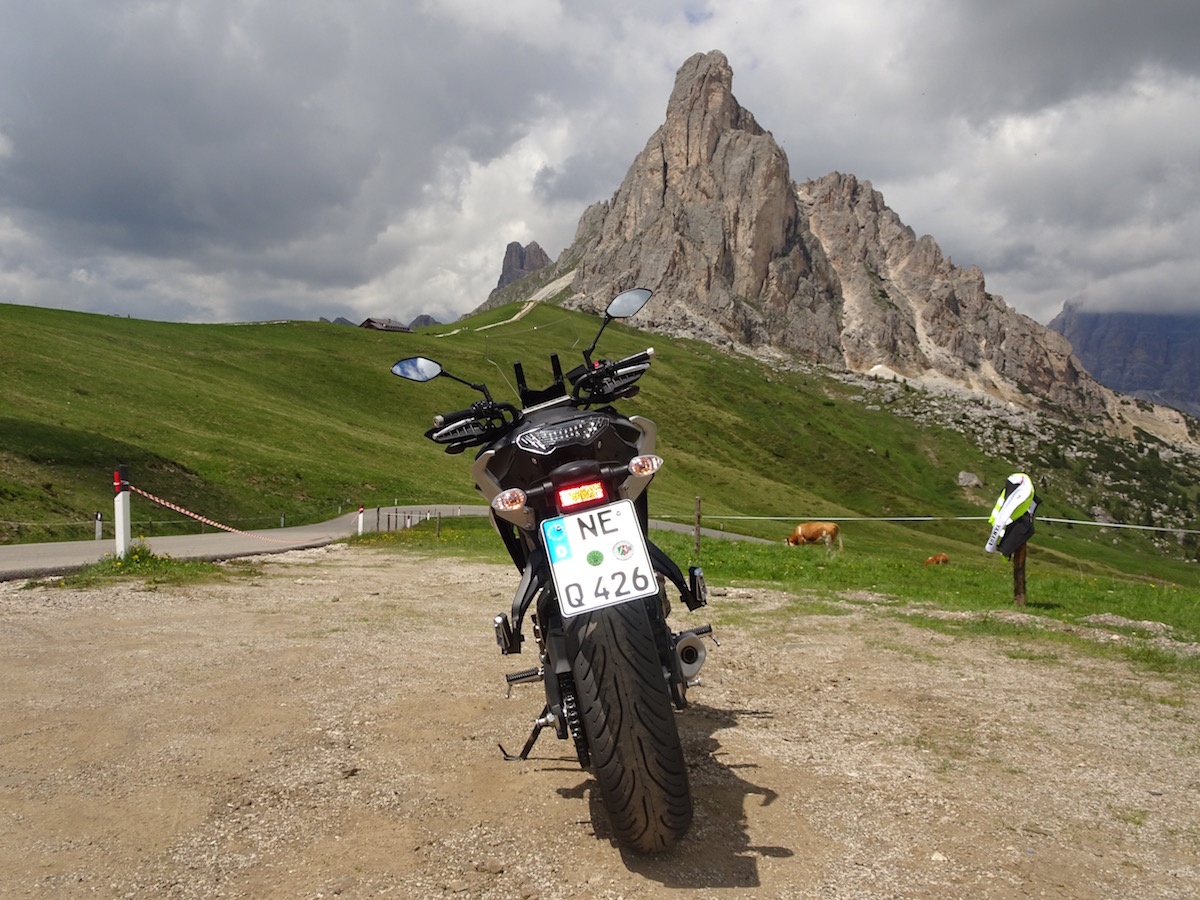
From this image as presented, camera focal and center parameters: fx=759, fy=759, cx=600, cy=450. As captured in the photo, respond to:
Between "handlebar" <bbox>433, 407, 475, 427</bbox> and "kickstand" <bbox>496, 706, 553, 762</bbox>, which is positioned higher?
"handlebar" <bbox>433, 407, 475, 427</bbox>

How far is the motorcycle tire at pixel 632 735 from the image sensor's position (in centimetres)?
344

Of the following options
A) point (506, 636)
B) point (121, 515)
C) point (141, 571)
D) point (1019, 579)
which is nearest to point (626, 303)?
point (506, 636)

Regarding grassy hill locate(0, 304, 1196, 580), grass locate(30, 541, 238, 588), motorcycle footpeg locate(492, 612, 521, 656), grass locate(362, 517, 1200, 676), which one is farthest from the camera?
grassy hill locate(0, 304, 1196, 580)

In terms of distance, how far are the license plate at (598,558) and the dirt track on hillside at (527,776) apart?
1.26m

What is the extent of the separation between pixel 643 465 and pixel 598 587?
2.63 ft

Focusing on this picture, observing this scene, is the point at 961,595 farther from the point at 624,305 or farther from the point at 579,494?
the point at 579,494

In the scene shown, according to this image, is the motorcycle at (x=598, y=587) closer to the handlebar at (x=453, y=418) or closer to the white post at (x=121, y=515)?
the handlebar at (x=453, y=418)

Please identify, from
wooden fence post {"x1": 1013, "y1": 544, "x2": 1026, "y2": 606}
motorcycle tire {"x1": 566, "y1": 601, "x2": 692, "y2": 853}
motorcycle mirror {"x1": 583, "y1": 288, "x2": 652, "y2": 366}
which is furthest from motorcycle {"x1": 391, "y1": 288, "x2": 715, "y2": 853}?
wooden fence post {"x1": 1013, "y1": 544, "x2": 1026, "y2": 606}

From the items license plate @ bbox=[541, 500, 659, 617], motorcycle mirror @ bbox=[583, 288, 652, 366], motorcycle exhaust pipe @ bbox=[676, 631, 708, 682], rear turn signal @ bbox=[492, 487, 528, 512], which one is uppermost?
motorcycle mirror @ bbox=[583, 288, 652, 366]

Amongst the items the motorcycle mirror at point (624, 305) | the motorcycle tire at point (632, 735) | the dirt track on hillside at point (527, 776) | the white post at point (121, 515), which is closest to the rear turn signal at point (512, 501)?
the motorcycle tire at point (632, 735)

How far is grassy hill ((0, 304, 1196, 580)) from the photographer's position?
32.3m

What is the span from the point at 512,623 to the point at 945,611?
27.4 feet

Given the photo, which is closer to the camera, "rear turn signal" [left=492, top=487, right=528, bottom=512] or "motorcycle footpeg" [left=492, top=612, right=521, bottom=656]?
"rear turn signal" [left=492, top=487, right=528, bottom=512]

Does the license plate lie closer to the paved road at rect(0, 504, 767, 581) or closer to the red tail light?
the red tail light
